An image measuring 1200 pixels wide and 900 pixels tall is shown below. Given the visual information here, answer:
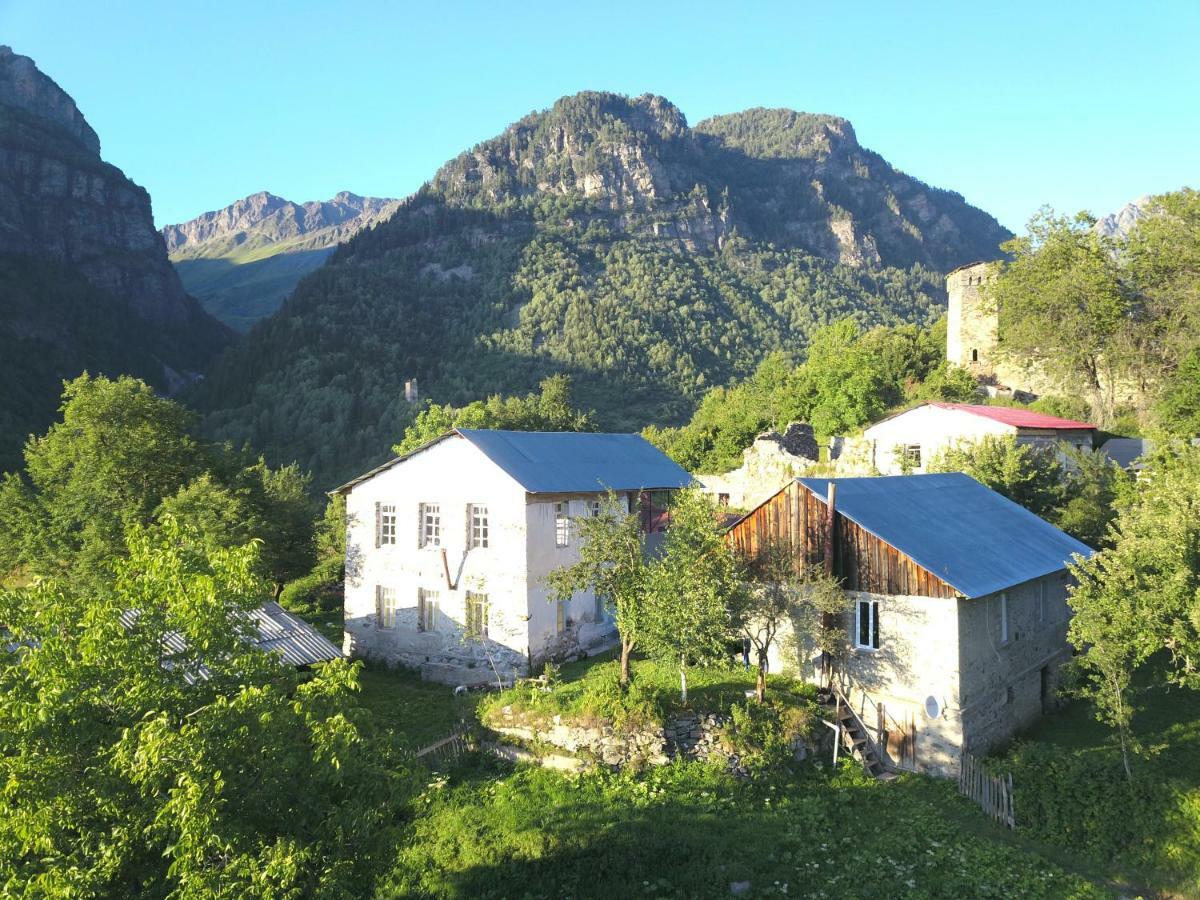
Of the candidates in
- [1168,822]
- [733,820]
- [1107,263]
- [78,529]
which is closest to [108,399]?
[78,529]

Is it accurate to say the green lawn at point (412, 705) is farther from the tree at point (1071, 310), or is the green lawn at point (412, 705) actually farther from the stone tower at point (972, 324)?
the stone tower at point (972, 324)

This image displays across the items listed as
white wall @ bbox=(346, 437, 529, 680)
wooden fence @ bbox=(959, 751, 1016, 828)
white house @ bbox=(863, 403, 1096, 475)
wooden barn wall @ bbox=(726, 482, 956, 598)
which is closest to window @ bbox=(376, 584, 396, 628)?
white wall @ bbox=(346, 437, 529, 680)

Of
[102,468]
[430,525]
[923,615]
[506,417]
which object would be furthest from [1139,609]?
[506,417]

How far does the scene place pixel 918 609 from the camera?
19.7 metres

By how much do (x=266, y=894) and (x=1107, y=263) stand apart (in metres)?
58.9

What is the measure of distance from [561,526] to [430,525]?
470cm

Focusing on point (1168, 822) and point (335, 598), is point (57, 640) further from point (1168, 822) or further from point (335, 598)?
point (335, 598)

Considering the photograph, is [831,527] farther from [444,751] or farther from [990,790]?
[444,751]

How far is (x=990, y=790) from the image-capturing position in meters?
17.8

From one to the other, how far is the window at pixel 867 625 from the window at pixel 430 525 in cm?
1416

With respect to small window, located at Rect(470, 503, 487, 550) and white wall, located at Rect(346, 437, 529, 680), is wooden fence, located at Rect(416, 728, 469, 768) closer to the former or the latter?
white wall, located at Rect(346, 437, 529, 680)

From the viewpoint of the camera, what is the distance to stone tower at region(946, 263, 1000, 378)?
196ft

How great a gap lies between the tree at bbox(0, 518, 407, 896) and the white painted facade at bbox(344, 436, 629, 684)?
575 inches

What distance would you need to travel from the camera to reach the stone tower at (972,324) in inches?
2351
